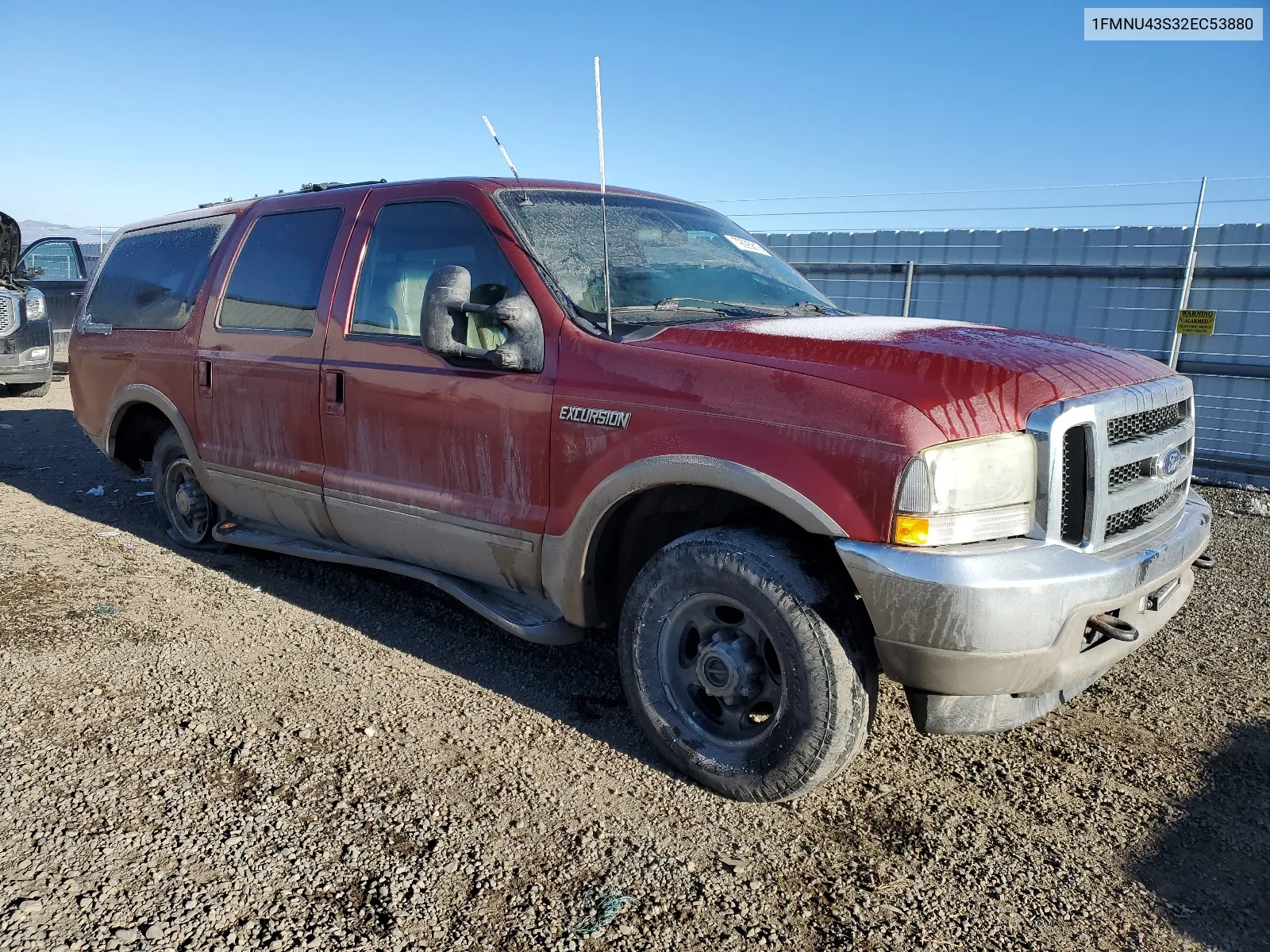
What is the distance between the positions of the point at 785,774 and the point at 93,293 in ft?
17.1

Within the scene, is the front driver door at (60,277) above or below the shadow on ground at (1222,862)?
above

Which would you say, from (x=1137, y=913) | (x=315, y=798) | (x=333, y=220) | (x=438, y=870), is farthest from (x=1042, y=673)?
(x=333, y=220)

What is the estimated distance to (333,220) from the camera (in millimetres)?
4066

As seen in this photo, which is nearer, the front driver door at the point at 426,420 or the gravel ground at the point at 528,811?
the gravel ground at the point at 528,811

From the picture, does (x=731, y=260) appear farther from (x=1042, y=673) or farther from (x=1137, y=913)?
(x=1137, y=913)

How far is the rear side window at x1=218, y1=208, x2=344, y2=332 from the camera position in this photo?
160 inches

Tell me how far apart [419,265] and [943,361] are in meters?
2.17

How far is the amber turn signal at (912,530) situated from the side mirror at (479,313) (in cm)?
137

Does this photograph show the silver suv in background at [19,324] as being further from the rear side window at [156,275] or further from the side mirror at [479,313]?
the side mirror at [479,313]

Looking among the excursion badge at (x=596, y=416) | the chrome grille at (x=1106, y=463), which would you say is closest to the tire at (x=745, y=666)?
the excursion badge at (x=596, y=416)

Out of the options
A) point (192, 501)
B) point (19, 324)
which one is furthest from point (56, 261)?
point (192, 501)

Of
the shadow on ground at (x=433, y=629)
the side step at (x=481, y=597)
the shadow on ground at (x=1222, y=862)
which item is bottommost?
the shadow on ground at (x=433, y=629)

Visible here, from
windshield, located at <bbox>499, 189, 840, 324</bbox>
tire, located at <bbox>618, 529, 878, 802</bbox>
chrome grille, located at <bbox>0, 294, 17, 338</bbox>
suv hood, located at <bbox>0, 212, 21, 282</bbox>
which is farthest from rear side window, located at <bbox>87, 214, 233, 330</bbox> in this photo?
suv hood, located at <bbox>0, 212, 21, 282</bbox>

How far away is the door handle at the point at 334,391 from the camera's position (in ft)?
12.5
